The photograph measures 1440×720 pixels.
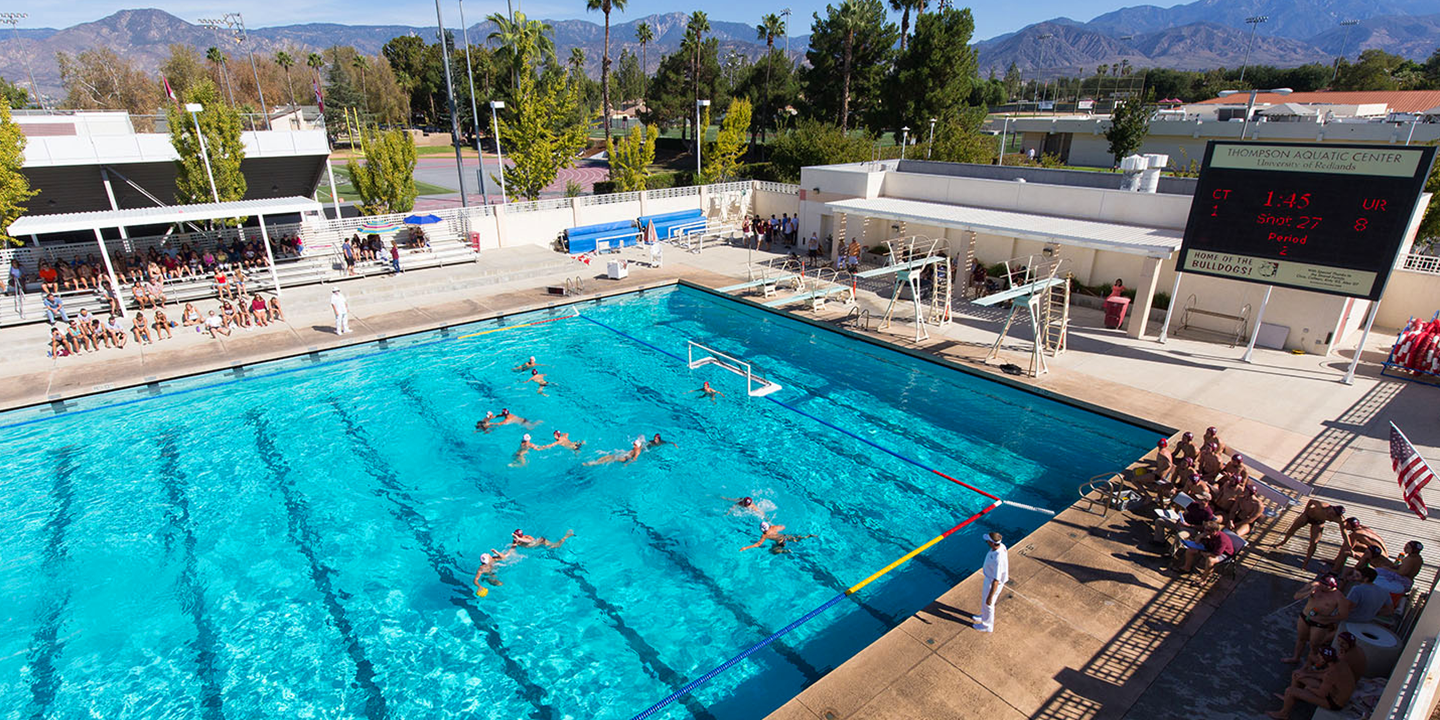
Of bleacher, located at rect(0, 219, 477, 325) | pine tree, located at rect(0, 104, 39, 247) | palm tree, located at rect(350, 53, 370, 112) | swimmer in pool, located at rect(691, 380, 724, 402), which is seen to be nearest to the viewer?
swimmer in pool, located at rect(691, 380, 724, 402)

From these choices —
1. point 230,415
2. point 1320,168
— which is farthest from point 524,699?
point 1320,168

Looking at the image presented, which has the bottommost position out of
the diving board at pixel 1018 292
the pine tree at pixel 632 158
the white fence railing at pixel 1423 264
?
the diving board at pixel 1018 292

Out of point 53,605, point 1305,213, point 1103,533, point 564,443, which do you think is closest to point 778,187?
point 1305,213

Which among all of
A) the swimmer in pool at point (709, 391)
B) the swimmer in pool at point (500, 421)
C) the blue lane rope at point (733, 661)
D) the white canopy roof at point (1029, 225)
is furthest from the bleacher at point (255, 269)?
the blue lane rope at point (733, 661)

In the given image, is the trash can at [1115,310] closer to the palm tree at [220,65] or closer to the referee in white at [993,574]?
the referee in white at [993,574]

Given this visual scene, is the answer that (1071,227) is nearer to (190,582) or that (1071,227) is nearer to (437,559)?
(437,559)

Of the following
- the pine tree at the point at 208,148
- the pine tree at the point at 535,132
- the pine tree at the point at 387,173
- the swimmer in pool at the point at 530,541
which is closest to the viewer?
the swimmer in pool at the point at 530,541

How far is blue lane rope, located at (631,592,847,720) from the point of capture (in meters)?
7.97

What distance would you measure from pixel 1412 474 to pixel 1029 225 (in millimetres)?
12549

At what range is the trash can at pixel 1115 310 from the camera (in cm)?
1862

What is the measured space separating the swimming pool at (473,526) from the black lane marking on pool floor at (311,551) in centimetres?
5

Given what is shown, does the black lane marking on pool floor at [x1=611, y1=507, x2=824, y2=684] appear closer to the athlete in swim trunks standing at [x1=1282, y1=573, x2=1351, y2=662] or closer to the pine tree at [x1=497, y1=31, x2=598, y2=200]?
the athlete in swim trunks standing at [x1=1282, y1=573, x2=1351, y2=662]

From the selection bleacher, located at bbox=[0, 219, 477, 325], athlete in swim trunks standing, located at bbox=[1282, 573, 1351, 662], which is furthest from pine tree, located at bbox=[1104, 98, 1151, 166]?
athlete in swim trunks standing, located at bbox=[1282, 573, 1351, 662]

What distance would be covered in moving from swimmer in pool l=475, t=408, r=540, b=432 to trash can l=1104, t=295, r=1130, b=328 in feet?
53.8
